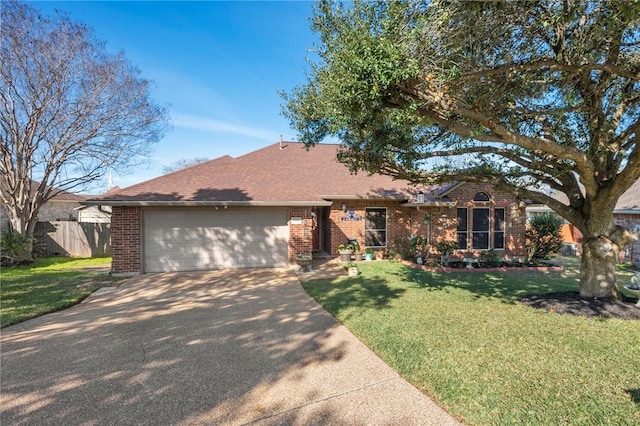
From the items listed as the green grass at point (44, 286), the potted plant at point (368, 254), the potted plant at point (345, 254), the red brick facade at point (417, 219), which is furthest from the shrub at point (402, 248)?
the green grass at point (44, 286)

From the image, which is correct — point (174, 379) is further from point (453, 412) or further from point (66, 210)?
point (66, 210)

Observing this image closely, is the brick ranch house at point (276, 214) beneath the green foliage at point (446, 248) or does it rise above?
above

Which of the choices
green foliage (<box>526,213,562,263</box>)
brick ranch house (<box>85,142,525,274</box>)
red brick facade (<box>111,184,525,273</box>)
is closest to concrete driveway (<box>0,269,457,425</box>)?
brick ranch house (<box>85,142,525,274</box>)

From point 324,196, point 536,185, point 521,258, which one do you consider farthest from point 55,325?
point 521,258

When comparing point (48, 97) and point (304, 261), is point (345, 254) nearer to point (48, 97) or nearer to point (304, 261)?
point (304, 261)

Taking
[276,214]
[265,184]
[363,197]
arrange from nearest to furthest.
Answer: [276,214], [265,184], [363,197]

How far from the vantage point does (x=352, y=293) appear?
7414 millimetres

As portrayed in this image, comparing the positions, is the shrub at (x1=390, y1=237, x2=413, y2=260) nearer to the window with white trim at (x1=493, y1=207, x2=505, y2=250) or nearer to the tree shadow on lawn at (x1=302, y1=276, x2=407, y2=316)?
the window with white trim at (x1=493, y1=207, x2=505, y2=250)

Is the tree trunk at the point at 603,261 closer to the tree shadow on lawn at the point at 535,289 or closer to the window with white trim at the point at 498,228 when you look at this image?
the tree shadow on lawn at the point at 535,289

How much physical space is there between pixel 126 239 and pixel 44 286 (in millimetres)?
2265

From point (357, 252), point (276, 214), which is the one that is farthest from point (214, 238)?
point (357, 252)

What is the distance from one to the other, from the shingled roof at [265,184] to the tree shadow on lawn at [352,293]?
2.91m

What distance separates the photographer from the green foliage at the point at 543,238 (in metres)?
12.4

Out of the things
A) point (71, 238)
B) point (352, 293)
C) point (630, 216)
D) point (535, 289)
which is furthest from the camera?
point (71, 238)
